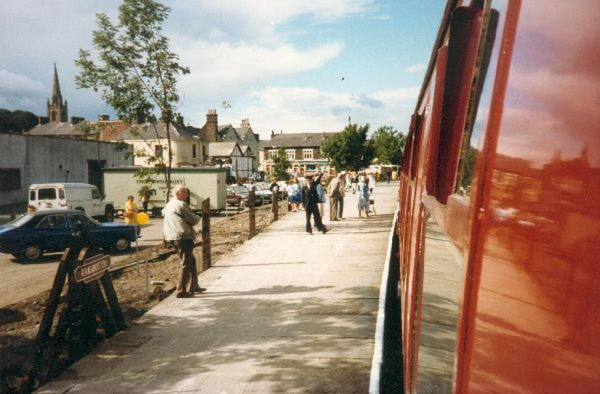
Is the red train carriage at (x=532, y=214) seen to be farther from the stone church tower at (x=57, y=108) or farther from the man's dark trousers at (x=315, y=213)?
the stone church tower at (x=57, y=108)

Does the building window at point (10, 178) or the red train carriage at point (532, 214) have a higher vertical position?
the red train carriage at point (532, 214)

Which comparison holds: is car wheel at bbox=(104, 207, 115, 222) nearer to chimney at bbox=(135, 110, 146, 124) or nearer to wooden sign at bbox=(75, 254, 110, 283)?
chimney at bbox=(135, 110, 146, 124)

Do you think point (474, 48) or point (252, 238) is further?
point (252, 238)

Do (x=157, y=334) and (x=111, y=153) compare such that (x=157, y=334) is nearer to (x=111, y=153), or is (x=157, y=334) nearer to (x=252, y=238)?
(x=252, y=238)

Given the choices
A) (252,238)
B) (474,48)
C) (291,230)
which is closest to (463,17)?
(474,48)

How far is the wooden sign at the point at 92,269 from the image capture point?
568 centimetres

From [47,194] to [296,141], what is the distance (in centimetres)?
8115

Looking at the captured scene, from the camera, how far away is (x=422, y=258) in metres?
2.43

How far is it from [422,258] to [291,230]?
13842 millimetres

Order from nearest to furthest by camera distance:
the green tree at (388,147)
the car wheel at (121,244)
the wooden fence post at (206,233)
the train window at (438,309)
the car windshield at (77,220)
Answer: the train window at (438,309) < the wooden fence post at (206,233) < the car windshield at (77,220) < the car wheel at (121,244) < the green tree at (388,147)

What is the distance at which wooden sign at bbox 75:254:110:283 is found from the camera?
18.6 ft

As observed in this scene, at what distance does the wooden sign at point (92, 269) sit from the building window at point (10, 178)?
31.6 meters

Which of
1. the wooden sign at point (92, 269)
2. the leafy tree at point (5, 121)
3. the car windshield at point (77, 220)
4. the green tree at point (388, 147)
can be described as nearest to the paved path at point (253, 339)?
the wooden sign at point (92, 269)

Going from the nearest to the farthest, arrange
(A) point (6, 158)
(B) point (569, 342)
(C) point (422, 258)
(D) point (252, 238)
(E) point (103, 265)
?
(B) point (569, 342) → (C) point (422, 258) → (E) point (103, 265) → (D) point (252, 238) → (A) point (6, 158)
